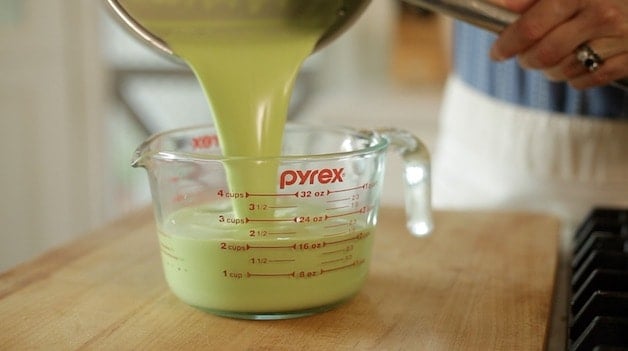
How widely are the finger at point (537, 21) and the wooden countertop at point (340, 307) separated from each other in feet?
0.68

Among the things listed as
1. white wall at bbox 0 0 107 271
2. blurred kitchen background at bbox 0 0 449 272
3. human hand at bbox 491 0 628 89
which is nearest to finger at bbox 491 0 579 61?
human hand at bbox 491 0 628 89

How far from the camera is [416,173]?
2.50ft

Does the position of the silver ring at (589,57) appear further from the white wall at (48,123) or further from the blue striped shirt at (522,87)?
the white wall at (48,123)

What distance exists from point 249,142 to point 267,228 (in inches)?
3.7

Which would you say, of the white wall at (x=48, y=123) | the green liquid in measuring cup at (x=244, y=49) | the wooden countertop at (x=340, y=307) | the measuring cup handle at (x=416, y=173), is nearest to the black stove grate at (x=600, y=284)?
the wooden countertop at (x=340, y=307)

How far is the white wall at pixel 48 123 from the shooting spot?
7.09ft

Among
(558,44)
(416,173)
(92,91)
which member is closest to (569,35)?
(558,44)

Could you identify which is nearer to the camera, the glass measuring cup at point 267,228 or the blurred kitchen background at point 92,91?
the glass measuring cup at point 267,228

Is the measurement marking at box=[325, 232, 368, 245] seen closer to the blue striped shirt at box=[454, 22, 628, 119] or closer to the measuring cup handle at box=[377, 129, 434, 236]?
the measuring cup handle at box=[377, 129, 434, 236]

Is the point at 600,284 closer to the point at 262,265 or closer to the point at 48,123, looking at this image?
the point at 262,265

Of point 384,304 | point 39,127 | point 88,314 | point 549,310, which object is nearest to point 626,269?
point 549,310

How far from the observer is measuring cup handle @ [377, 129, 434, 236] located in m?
0.76

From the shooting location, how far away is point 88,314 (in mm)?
701

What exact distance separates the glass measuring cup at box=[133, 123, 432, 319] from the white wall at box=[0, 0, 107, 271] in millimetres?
1536
